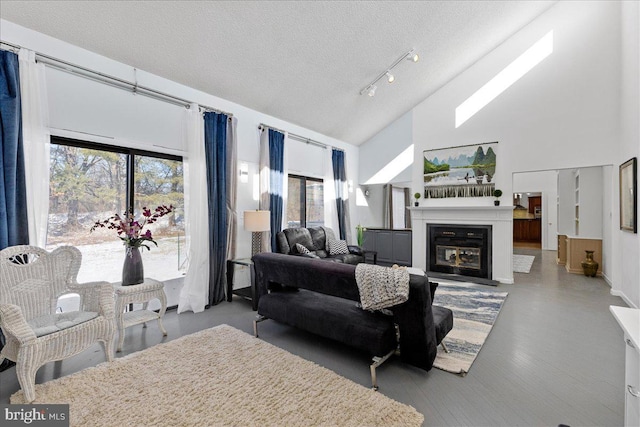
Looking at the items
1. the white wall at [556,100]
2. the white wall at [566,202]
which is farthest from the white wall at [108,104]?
the white wall at [566,202]

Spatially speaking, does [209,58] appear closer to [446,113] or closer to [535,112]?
[446,113]

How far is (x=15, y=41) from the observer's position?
8.23 ft

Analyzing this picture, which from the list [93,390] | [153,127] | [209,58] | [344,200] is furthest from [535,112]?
[93,390]

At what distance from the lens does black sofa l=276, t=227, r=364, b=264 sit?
477 centimetres

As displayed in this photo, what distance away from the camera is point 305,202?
6.01 metres

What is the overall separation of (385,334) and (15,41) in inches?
161

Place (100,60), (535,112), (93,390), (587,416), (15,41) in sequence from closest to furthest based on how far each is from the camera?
(587,416), (93,390), (15,41), (100,60), (535,112)

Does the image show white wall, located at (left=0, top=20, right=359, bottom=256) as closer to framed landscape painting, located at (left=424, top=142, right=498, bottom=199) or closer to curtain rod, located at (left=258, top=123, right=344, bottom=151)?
curtain rod, located at (left=258, top=123, right=344, bottom=151)

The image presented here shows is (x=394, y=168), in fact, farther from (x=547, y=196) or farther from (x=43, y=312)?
(x=43, y=312)

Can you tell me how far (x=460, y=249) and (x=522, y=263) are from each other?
2.37 meters

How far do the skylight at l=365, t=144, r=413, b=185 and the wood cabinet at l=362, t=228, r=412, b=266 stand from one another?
4.15 ft

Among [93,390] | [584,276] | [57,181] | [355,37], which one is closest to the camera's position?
[93,390]

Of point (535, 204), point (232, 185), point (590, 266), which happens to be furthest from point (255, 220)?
point (535, 204)

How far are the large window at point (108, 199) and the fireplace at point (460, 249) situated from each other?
185 inches
